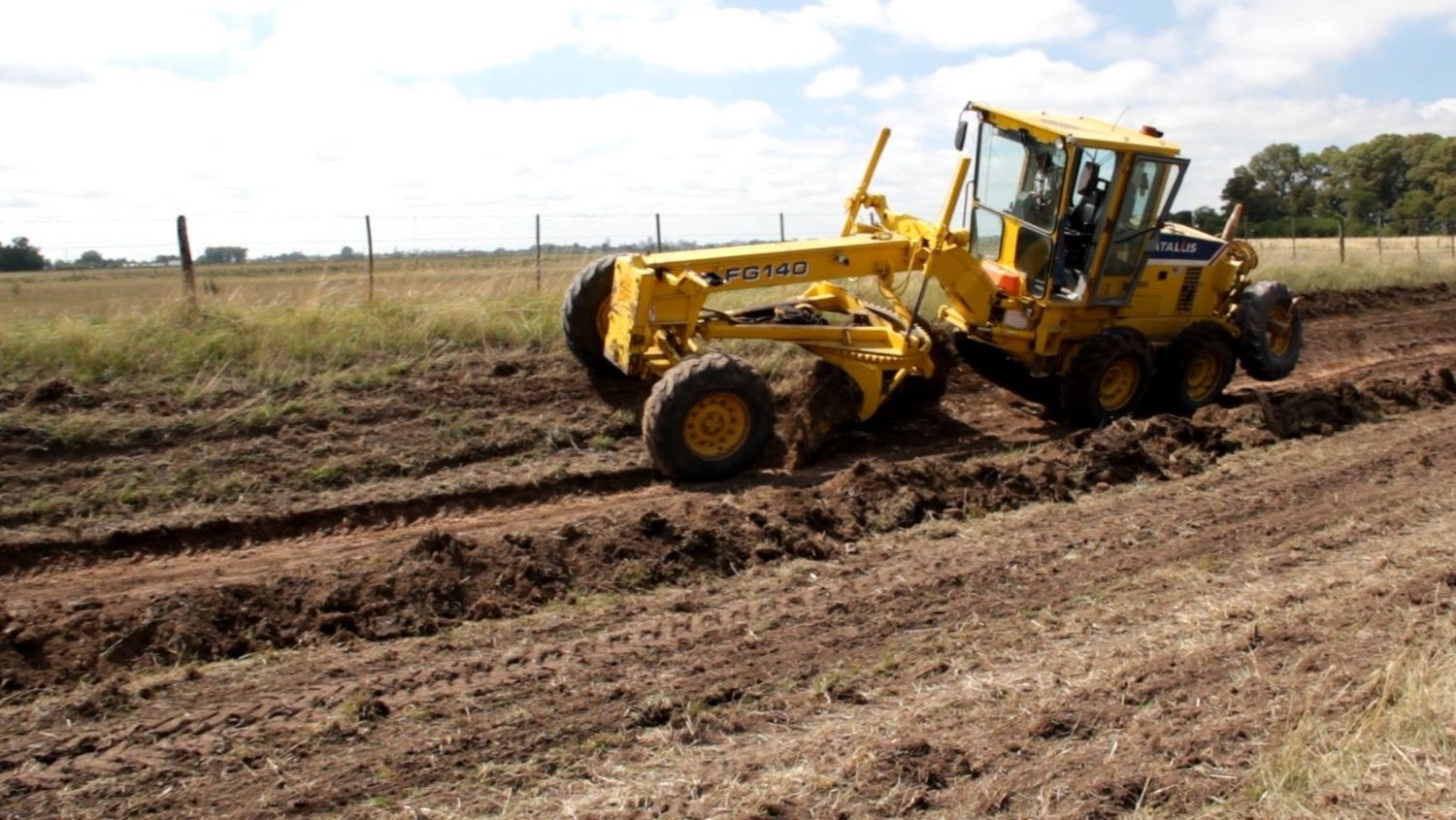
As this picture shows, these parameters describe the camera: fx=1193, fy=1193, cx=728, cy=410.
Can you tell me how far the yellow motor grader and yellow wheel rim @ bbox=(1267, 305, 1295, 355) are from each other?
61cm

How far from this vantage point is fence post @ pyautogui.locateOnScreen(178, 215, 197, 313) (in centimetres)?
1091

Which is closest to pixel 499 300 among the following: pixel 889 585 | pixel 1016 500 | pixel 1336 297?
pixel 1016 500

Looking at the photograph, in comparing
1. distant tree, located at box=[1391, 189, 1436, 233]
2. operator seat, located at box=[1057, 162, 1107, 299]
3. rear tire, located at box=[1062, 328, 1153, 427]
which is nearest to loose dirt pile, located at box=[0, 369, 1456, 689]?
rear tire, located at box=[1062, 328, 1153, 427]

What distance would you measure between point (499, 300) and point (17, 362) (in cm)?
430

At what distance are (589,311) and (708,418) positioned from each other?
195 centimetres

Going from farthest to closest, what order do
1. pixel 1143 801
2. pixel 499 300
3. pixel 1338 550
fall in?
pixel 499 300
pixel 1338 550
pixel 1143 801

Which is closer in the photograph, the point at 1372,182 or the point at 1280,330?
the point at 1280,330

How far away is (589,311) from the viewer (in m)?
9.75

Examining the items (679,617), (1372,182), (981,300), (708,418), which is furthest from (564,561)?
(1372,182)

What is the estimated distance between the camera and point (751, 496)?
743cm

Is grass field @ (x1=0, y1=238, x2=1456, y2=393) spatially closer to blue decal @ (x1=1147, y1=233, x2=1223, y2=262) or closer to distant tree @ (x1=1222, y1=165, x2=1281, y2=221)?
blue decal @ (x1=1147, y1=233, x2=1223, y2=262)

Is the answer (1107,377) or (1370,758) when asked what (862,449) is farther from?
(1370,758)

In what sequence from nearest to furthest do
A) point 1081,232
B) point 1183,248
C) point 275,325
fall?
1. point 1081,232
2. point 275,325
3. point 1183,248

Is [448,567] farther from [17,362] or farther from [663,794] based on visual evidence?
[17,362]
